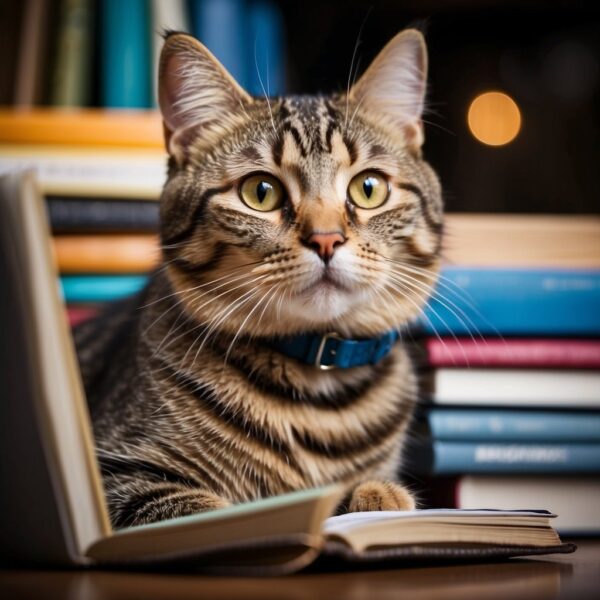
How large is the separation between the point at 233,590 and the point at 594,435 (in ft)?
2.04

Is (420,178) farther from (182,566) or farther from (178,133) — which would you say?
(182,566)

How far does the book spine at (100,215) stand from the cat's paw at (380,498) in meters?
0.66

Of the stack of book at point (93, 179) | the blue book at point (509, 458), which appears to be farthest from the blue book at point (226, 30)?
Result: the blue book at point (509, 458)

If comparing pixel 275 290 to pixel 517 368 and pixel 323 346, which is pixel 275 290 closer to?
pixel 323 346

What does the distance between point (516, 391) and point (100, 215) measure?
71 centimetres

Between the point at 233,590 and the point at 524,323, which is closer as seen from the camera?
the point at 233,590

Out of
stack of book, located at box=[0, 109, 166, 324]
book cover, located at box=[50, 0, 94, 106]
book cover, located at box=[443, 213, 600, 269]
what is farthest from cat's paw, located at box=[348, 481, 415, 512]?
book cover, located at box=[50, 0, 94, 106]

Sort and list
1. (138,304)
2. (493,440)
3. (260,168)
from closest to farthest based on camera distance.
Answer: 1. (260,168)
2. (493,440)
3. (138,304)

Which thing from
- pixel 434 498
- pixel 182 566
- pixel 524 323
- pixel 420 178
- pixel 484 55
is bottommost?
pixel 434 498

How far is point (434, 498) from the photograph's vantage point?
1054 millimetres

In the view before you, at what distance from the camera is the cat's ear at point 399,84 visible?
3.09ft

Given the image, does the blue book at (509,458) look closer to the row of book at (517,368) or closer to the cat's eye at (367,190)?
the row of book at (517,368)

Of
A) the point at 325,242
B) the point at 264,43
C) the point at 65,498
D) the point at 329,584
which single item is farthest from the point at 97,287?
the point at 329,584

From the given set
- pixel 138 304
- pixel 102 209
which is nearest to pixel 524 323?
pixel 138 304
